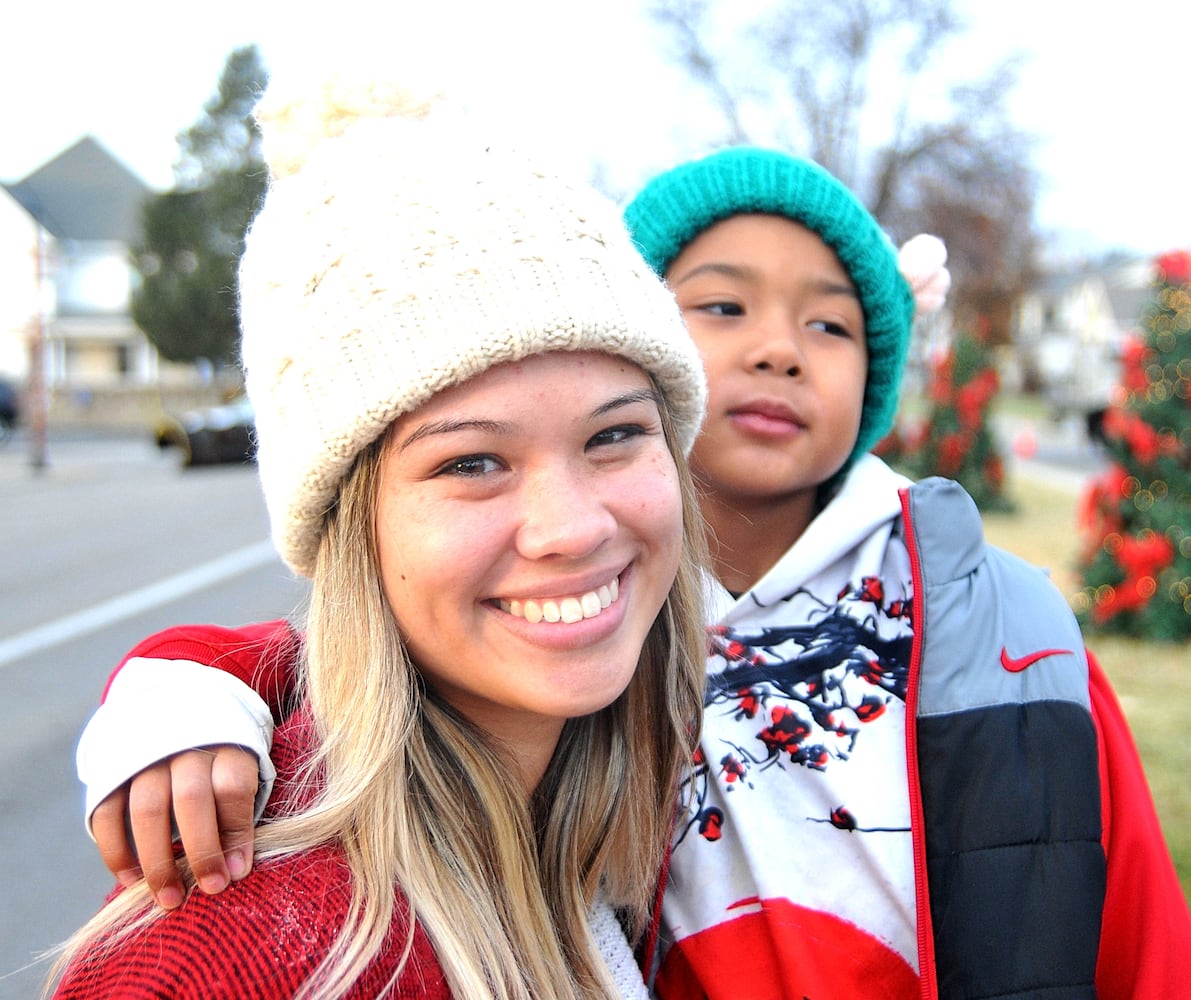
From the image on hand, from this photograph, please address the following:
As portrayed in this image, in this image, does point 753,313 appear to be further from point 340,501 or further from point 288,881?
point 288,881

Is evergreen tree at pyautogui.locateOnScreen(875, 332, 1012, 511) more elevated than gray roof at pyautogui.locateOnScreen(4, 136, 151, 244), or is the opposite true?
gray roof at pyautogui.locateOnScreen(4, 136, 151, 244)

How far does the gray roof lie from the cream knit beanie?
47.5m

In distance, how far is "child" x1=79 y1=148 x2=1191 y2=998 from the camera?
1528mm

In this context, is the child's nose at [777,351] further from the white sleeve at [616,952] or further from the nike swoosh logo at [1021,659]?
the white sleeve at [616,952]

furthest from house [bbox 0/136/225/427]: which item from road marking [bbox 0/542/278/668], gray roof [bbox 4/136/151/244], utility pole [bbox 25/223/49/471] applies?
road marking [bbox 0/542/278/668]

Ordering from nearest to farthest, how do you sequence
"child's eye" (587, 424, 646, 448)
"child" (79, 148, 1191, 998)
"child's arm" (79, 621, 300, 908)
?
"child's arm" (79, 621, 300, 908), "child's eye" (587, 424, 646, 448), "child" (79, 148, 1191, 998)

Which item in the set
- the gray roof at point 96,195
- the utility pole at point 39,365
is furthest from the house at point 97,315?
the utility pole at point 39,365

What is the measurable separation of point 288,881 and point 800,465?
4.21 ft

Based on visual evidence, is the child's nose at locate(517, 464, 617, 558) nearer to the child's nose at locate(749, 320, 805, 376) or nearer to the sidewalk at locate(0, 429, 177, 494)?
the child's nose at locate(749, 320, 805, 376)

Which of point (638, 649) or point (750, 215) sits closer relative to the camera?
point (638, 649)

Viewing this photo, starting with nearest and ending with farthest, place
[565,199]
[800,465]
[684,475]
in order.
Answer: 1. [565,199]
2. [684,475]
3. [800,465]

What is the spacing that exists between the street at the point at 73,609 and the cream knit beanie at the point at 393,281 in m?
0.46

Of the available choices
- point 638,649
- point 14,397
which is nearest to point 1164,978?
point 638,649

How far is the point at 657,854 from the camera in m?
1.64
